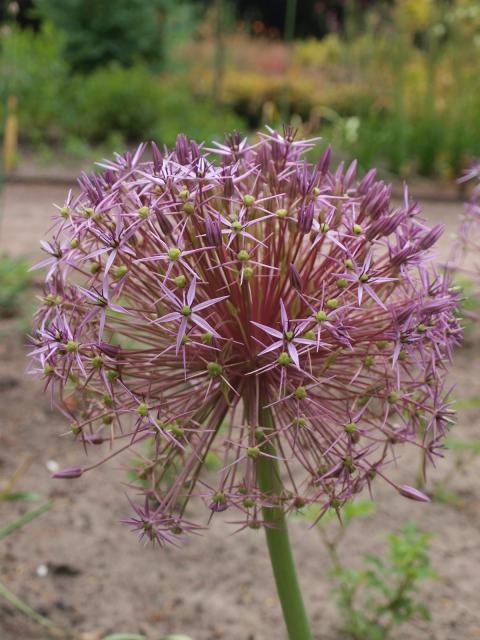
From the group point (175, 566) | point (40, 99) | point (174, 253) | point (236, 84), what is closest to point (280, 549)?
point (174, 253)

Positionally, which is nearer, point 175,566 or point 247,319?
point 247,319

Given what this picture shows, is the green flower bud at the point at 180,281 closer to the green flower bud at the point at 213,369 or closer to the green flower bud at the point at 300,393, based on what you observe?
the green flower bud at the point at 213,369

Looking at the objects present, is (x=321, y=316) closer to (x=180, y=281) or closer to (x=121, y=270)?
(x=180, y=281)

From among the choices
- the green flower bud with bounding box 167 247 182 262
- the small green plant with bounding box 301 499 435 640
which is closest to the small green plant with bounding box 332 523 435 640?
the small green plant with bounding box 301 499 435 640

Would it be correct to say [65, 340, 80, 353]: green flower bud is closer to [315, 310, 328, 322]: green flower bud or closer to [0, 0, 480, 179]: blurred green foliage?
[315, 310, 328, 322]: green flower bud

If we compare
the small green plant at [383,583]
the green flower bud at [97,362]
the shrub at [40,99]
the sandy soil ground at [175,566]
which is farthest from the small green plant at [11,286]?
the shrub at [40,99]

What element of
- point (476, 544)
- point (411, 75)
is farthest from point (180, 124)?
point (476, 544)

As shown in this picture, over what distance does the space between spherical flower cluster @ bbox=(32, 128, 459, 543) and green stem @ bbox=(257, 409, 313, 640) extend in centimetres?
1

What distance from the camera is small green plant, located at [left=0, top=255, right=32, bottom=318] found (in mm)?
4793

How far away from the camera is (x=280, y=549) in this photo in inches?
58.2

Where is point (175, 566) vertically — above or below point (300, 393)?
below

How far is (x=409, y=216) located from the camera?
154cm

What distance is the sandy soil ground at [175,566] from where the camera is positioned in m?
2.46

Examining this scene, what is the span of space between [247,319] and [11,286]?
3.68m
